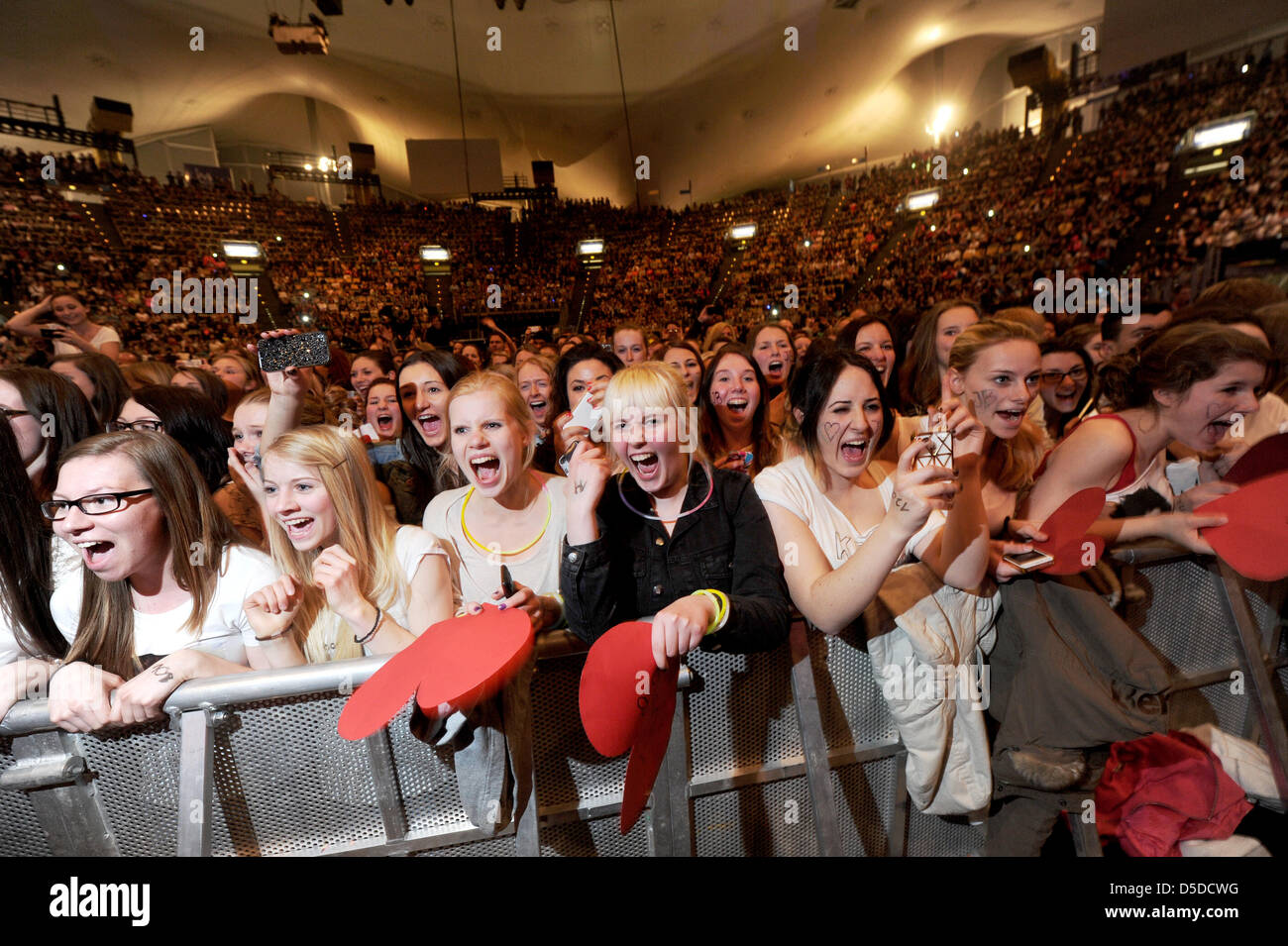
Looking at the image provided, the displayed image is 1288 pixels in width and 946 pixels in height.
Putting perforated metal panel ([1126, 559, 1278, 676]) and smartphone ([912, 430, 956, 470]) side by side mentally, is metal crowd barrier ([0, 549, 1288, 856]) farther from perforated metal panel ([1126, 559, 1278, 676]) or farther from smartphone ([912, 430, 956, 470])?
smartphone ([912, 430, 956, 470])

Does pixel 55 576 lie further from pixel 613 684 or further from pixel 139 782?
pixel 613 684

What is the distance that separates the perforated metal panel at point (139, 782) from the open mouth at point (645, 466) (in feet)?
4.14

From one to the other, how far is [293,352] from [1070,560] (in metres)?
2.79

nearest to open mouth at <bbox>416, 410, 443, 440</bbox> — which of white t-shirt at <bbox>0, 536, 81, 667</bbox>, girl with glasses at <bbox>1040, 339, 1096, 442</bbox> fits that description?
white t-shirt at <bbox>0, 536, 81, 667</bbox>

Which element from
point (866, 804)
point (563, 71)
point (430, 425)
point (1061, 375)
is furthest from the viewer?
point (563, 71)

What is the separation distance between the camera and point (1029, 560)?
1.52 meters

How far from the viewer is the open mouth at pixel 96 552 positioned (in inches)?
57.3

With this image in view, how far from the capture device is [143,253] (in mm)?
12742

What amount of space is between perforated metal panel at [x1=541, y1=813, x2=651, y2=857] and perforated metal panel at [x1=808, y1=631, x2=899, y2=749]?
60cm

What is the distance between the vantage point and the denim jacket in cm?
135

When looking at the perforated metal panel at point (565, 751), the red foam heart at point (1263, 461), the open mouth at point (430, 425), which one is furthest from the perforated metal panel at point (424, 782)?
the red foam heart at point (1263, 461)

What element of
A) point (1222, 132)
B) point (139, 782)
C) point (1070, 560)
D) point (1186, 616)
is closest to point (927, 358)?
point (1186, 616)
